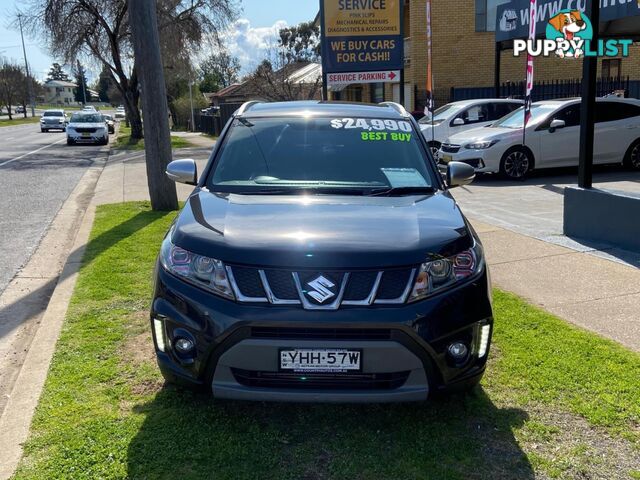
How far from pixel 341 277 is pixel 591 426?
5.25 ft

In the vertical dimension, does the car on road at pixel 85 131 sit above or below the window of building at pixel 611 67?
below

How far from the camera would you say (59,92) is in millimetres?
159500

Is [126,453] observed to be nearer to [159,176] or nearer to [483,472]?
[483,472]

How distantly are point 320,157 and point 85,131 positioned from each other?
26.8 m

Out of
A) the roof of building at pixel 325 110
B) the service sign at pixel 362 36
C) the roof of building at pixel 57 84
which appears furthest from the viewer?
Result: the roof of building at pixel 57 84

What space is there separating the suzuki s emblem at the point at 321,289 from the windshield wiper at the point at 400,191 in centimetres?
114

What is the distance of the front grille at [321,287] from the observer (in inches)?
111

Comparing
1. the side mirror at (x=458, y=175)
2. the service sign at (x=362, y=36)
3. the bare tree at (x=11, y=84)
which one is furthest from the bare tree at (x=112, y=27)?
the bare tree at (x=11, y=84)

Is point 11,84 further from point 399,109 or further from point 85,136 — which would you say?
point 399,109

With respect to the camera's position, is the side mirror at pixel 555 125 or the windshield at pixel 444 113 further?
the windshield at pixel 444 113

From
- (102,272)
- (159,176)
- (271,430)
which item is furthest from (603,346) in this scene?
(159,176)

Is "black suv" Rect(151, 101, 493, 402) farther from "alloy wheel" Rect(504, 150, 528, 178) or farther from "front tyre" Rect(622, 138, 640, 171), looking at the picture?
"front tyre" Rect(622, 138, 640, 171)

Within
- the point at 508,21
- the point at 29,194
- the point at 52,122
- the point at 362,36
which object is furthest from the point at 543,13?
the point at 52,122

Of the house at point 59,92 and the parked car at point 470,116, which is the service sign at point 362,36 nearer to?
the parked car at point 470,116
